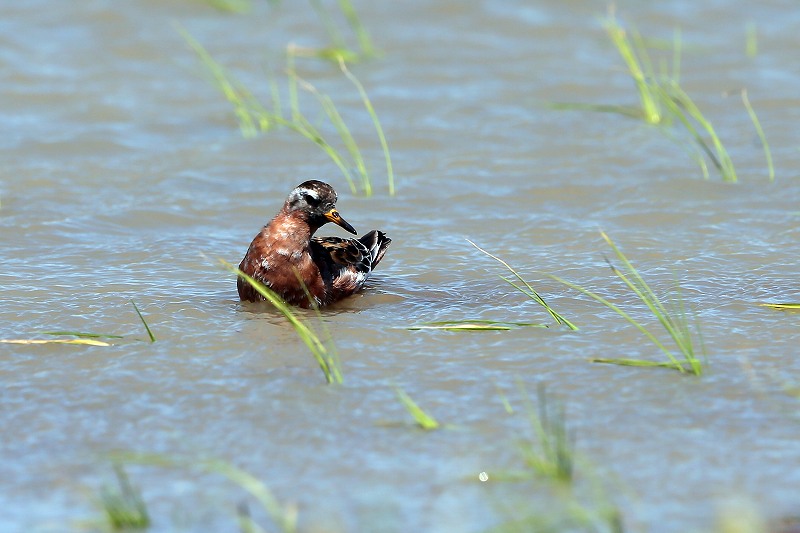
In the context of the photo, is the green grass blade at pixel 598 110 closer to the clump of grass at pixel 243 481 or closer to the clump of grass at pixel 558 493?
the clump of grass at pixel 558 493

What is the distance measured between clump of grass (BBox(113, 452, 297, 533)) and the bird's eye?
2.63 meters

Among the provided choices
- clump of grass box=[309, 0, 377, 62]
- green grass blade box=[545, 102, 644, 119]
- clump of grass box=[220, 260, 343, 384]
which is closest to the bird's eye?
clump of grass box=[220, 260, 343, 384]

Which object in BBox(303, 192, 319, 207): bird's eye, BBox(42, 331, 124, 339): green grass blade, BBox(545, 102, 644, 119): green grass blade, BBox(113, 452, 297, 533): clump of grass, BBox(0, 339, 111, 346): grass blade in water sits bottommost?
BBox(113, 452, 297, 533): clump of grass

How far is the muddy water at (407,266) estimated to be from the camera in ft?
14.8

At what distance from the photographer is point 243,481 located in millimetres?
4320

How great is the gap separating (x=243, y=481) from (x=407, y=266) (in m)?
3.47

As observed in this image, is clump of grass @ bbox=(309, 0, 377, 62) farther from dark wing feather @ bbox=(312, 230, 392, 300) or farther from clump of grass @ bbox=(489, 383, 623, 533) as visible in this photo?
clump of grass @ bbox=(489, 383, 623, 533)

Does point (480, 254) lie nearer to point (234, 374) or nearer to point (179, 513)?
point (234, 374)

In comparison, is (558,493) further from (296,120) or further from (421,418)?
(296,120)

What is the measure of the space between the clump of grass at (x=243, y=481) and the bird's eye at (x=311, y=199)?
104 inches

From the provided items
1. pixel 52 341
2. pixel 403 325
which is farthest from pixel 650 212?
pixel 52 341

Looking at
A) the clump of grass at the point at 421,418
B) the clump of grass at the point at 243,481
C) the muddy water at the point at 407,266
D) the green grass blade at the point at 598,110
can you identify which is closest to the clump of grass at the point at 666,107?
the green grass blade at the point at 598,110

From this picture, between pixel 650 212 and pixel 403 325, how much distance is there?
2.73 m

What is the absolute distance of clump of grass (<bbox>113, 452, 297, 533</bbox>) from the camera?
399 centimetres
